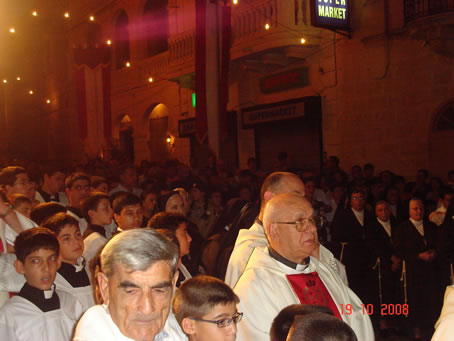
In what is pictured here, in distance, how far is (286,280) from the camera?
346 cm

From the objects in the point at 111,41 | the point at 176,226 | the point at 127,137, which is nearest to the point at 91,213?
the point at 176,226

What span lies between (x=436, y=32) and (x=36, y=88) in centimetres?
2905

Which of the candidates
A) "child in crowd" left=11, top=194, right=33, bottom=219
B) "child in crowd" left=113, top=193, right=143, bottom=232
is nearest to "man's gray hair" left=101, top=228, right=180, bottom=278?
"child in crowd" left=113, top=193, right=143, bottom=232

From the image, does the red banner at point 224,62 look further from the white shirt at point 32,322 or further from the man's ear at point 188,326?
the man's ear at point 188,326

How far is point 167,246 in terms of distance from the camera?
231 centimetres

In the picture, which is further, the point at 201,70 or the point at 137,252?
the point at 201,70

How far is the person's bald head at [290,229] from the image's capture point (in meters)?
3.45

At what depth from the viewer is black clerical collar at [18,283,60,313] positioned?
3.82 m

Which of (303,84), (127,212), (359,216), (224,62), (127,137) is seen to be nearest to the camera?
(127,212)

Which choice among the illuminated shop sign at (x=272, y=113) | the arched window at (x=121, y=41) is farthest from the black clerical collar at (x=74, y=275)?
the arched window at (x=121, y=41)

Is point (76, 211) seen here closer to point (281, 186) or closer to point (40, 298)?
point (40, 298)

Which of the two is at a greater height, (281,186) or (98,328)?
(281,186)

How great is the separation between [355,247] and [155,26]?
16.4 meters

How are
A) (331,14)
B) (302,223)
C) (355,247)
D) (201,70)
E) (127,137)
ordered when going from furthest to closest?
(127,137) → (331,14) → (201,70) → (355,247) → (302,223)
